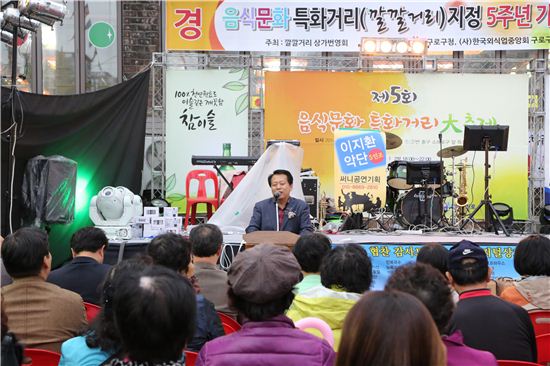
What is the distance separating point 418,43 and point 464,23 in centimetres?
76

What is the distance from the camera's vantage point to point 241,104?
378 inches

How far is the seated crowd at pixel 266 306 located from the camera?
4.28 feet

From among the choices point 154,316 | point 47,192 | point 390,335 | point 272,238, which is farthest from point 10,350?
point 47,192

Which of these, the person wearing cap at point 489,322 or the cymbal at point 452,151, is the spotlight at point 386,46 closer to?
the cymbal at point 452,151

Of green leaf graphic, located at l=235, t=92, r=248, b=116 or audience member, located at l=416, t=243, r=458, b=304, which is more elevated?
green leaf graphic, located at l=235, t=92, r=248, b=116

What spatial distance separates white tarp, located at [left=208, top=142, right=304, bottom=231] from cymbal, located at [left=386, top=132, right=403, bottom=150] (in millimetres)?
2942

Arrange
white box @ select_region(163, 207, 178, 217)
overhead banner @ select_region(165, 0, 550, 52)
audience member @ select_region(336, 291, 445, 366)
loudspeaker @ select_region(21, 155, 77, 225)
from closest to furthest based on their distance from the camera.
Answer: audience member @ select_region(336, 291, 445, 366) → white box @ select_region(163, 207, 178, 217) → loudspeaker @ select_region(21, 155, 77, 225) → overhead banner @ select_region(165, 0, 550, 52)

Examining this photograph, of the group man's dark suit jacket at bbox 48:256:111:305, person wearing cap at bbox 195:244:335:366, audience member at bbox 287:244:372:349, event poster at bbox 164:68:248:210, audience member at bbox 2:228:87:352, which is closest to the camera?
person wearing cap at bbox 195:244:335:366

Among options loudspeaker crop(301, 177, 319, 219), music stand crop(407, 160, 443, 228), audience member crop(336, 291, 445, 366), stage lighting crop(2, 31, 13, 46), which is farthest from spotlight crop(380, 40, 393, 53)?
audience member crop(336, 291, 445, 366)

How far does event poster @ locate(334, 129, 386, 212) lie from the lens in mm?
8570

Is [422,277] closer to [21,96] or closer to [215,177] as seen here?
[21,96]

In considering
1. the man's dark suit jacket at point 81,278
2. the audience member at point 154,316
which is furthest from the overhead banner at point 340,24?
the audience member at point 154,316

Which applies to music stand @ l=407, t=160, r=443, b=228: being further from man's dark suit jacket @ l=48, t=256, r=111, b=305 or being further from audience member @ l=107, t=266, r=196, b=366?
audience member @ l=107, t=266, r=196, b=366

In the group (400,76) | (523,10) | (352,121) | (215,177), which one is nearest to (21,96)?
(215,177)
